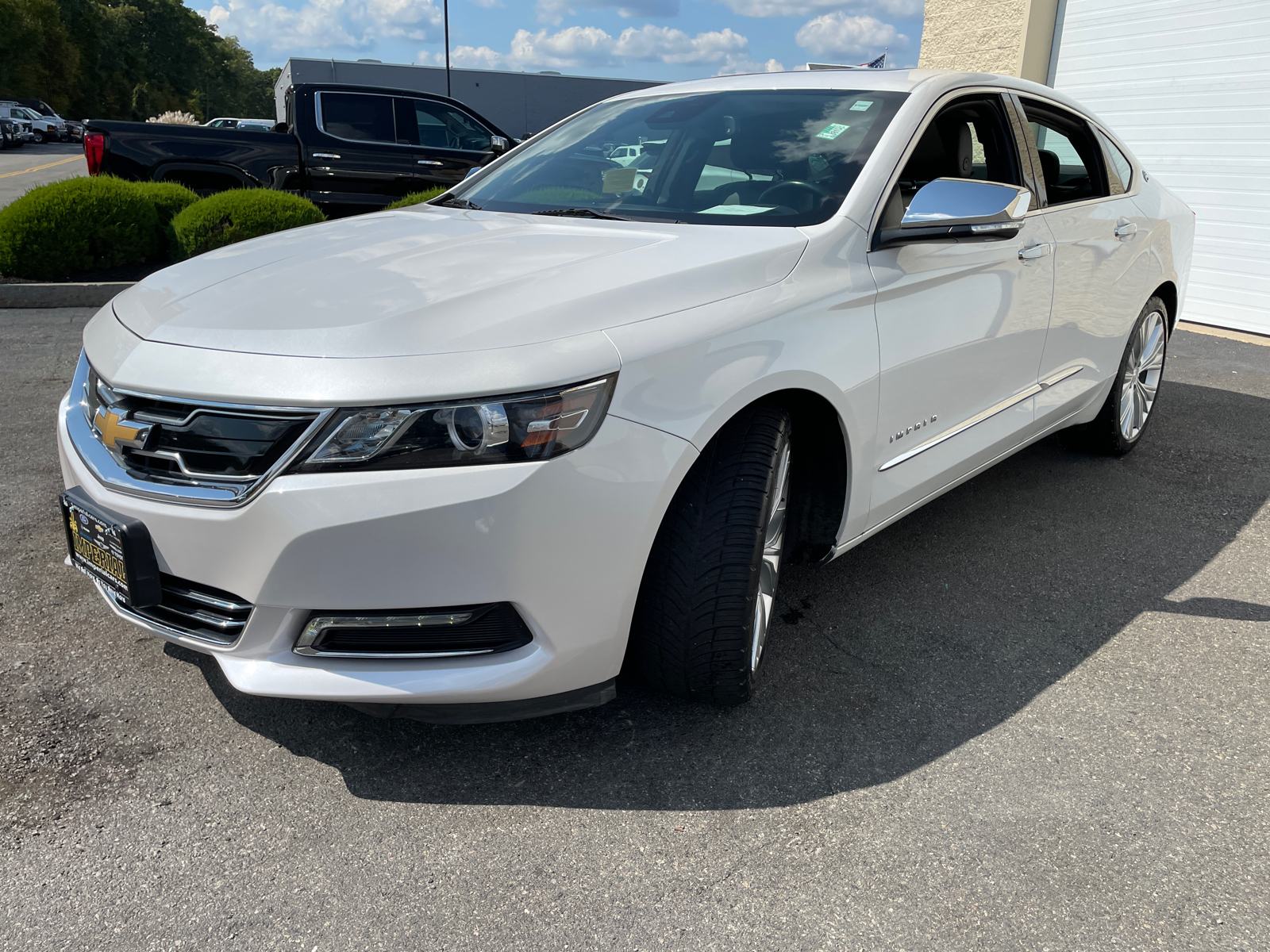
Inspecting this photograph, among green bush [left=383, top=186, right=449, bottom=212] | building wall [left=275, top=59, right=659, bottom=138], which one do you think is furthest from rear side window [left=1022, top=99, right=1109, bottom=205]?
building wall [left=275, top=59, right=659, bottom=138]

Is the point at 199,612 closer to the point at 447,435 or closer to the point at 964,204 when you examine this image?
the point at 447,435

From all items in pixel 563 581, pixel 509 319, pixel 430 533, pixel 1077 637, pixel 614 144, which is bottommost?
pixel 1077 637

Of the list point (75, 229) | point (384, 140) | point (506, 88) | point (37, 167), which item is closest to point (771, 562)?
point (75, 229)

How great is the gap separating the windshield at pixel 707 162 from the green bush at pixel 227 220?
5023 millimetres

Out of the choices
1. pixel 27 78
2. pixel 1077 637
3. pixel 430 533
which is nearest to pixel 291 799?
pixel 430 533

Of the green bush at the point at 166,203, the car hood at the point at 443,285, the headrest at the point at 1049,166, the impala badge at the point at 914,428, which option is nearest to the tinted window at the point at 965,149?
the headrest at the point at 1049,166

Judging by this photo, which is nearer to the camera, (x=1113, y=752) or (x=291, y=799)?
Result: (x=291, y=799)

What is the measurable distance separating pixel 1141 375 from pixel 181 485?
13.5ft

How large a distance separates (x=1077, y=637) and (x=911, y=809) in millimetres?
1081

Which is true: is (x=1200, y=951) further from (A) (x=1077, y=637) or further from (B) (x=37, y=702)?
(B) (x=37, y=702)

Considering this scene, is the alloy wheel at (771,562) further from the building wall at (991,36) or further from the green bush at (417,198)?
the building wall at (991,36)

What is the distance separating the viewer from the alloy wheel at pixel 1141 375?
4.30 meters

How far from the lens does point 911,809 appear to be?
7.02ft

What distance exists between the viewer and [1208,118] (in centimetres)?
868
